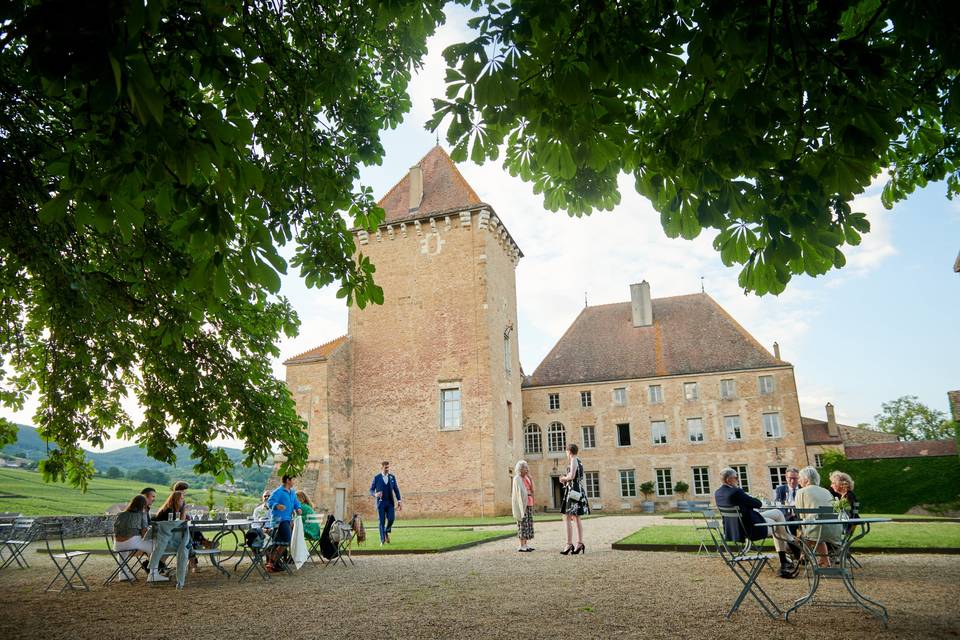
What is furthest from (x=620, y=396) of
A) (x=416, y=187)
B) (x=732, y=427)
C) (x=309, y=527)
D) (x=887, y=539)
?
(x=309, y=527)

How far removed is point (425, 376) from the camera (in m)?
29.4

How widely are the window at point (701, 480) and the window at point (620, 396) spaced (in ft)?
18.2

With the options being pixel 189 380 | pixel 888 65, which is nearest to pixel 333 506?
pixel 189 380

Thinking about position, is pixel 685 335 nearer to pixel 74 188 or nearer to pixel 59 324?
pixel 59 324

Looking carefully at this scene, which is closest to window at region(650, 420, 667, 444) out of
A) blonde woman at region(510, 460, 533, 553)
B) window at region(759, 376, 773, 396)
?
window at region(759, 376, 773, 396)

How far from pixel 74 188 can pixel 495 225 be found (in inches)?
1114

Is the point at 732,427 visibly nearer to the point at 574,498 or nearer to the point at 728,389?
the point at 728,389

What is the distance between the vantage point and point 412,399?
29312mm

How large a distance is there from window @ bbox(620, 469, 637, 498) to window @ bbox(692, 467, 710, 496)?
3.35 m

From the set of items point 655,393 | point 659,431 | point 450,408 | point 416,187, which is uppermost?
point 416,187

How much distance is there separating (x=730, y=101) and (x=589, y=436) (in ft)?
117

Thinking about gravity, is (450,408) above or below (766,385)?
below

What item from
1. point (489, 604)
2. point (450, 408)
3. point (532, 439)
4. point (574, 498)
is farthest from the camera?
point (532, 439)

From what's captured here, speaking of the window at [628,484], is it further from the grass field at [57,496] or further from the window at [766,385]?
the grass field at [57,496]
